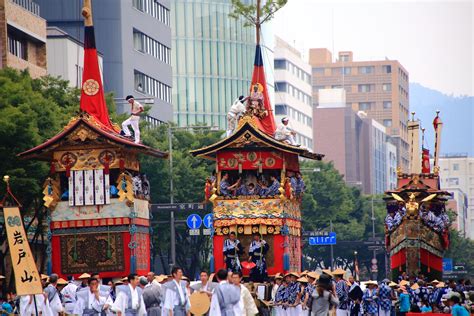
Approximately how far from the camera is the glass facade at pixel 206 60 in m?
145

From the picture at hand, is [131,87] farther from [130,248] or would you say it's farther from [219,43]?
[130,248]

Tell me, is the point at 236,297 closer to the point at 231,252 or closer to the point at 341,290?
the point at 341,290

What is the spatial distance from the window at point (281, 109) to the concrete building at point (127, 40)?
165 feet

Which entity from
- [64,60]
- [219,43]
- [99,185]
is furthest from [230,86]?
[99,185]

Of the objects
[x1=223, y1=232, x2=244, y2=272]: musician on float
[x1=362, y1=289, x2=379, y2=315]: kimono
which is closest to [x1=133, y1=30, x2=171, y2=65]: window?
[x1=223, y1=232, x2=244, y2=272]: musician on float

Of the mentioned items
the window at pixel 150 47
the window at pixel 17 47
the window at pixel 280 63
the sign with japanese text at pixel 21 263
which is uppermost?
the window at pixel 280 63

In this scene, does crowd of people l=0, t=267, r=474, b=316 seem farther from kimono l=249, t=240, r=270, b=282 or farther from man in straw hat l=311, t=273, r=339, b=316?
kimono l=249, t=240, r=270, b=282

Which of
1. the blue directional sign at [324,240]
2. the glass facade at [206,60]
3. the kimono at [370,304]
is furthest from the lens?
Answer: the glass facade at [206,60]

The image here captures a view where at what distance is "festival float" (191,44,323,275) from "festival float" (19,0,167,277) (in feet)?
11.7

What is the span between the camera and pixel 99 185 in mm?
51719

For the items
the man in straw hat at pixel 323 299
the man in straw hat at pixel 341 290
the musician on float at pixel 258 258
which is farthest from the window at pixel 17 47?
the man in straw hat at pixel 323 299

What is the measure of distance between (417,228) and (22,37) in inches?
1111

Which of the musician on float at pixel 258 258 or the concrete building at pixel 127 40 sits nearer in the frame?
the musician on float at pixel 258 258

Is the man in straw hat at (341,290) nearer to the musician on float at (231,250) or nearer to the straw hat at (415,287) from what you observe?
the straw hat at (415,287)
